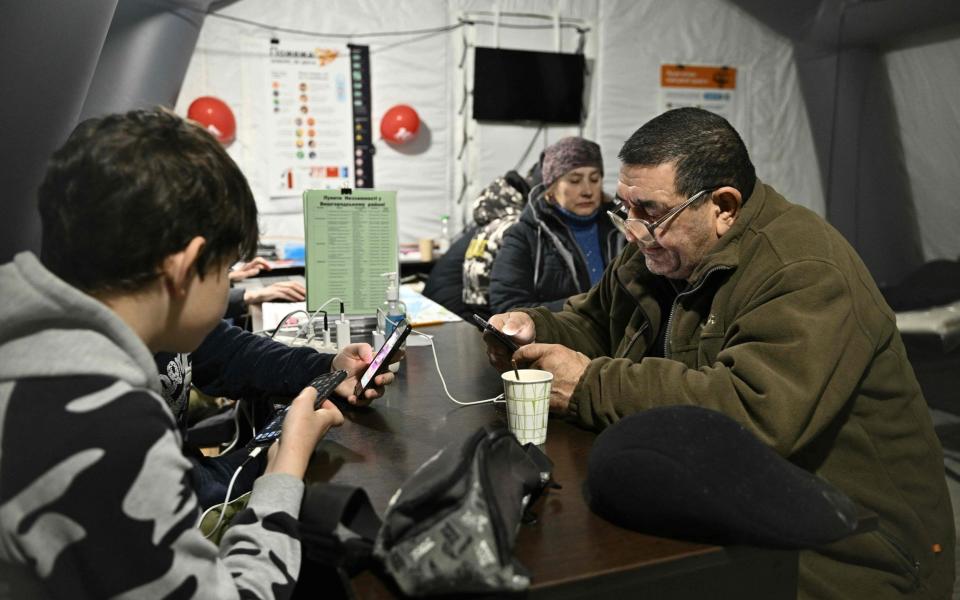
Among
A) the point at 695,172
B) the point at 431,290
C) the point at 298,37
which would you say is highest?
the point at 298,37

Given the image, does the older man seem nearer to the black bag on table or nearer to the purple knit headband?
the black bag on table

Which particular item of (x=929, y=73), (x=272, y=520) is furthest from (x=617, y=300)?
(x=929, y=73)

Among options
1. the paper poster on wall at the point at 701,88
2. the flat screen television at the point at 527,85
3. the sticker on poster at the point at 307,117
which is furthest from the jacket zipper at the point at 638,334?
the paper poster on wall at the point at 701,88

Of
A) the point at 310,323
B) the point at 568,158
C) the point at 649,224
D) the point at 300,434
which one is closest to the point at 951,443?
the point at 568,158

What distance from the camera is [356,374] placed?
1519 mm

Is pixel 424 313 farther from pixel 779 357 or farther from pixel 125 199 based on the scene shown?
pixel 125 199

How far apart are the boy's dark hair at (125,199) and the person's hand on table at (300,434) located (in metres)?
0.32

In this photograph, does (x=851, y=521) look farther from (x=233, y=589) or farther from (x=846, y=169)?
(x=846, y=169)

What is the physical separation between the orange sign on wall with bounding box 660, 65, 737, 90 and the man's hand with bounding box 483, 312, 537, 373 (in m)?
4.46

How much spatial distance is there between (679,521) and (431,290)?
287 cm

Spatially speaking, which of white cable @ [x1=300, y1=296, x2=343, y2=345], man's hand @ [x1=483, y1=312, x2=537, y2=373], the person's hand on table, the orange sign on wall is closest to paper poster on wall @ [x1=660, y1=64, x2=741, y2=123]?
the orange sign on wall

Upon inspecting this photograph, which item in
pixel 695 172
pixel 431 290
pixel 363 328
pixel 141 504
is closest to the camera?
pixel 141 504

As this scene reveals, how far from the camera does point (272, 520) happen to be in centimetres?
94

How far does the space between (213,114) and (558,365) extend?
3.77m
